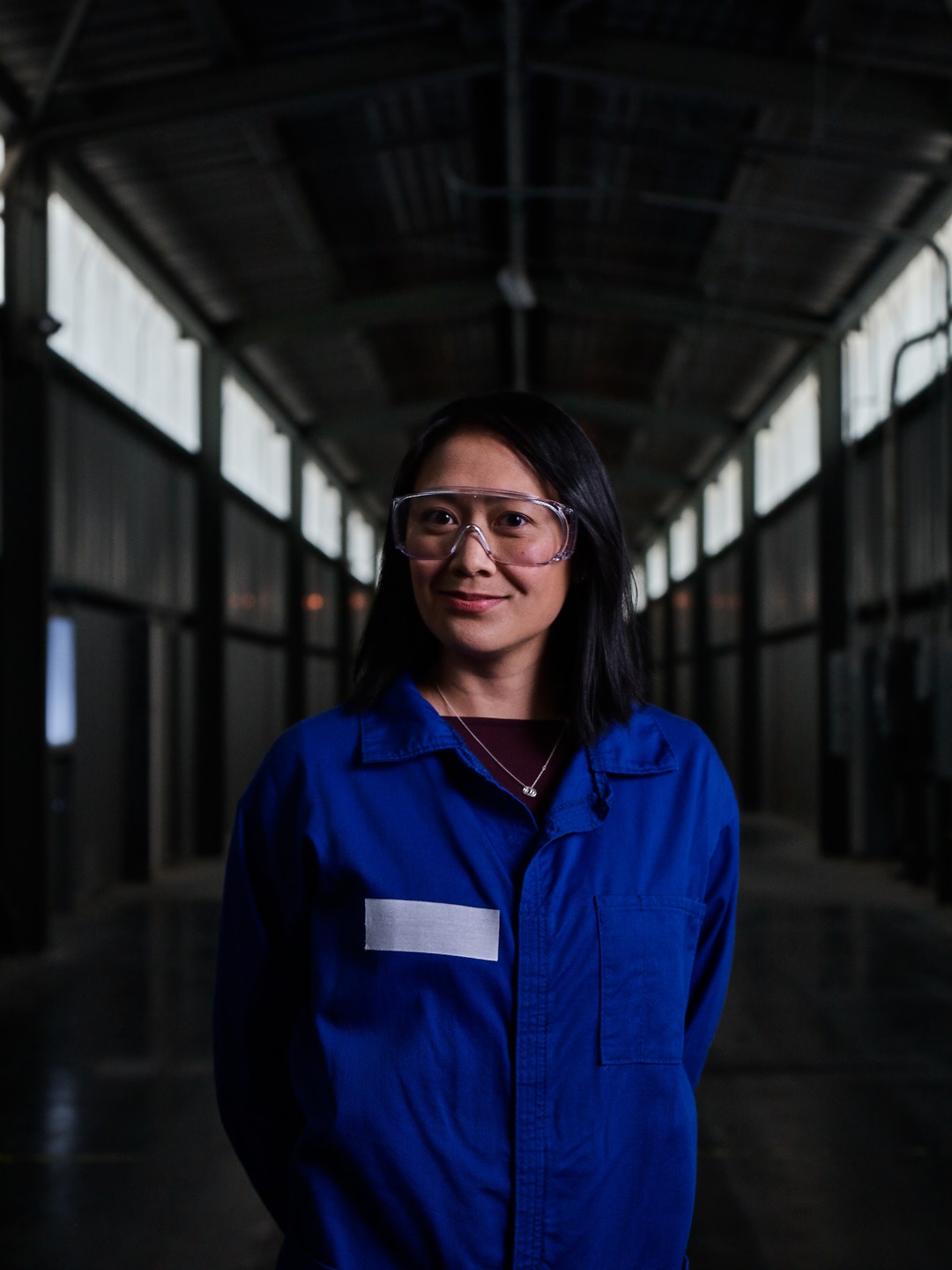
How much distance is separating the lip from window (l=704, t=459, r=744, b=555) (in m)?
19.0

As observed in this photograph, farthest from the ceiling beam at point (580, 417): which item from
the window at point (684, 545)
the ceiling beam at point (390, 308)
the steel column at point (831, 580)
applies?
the window at point (684, 545)

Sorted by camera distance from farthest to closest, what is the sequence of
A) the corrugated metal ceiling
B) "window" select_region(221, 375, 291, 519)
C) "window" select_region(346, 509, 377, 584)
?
1. "window" select_region(346, 509, 377, 584)
2. "window" select_region(221, 375, 291, 519)
3. the corrugated metal ceiling

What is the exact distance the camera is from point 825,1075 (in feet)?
19.5

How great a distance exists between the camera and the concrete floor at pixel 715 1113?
164 inches

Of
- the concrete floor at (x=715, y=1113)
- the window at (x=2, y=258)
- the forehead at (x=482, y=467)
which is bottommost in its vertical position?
the concrete floor at (x=715, y=1113)

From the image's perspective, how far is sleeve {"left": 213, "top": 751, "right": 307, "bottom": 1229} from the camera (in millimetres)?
1856

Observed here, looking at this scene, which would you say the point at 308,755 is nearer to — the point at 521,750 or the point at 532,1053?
the point at 521,750

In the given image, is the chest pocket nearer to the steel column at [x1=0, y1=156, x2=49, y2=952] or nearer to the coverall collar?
the coverall collar

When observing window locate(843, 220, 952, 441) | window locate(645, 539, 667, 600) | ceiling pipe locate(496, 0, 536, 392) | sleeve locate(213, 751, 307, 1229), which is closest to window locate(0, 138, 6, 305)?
ceiling pipe locate(496, 0, 536, 392)

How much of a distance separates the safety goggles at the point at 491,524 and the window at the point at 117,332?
8.07 m

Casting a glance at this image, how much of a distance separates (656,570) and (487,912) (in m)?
30.8

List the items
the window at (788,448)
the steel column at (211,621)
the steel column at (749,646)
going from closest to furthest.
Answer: the steel column at (211,621), the window at (788,448), the steel column at (749,646)

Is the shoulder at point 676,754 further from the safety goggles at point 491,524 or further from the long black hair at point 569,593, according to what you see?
the safety goggles at point 491,524

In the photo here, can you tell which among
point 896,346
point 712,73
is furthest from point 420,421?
point 712,73
